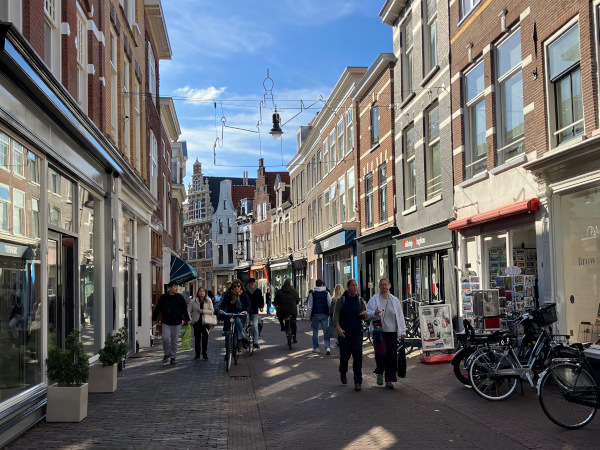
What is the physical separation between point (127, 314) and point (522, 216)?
950 cm

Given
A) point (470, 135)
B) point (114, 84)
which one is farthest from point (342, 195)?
point (114, 84)

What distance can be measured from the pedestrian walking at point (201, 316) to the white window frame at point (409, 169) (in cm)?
814

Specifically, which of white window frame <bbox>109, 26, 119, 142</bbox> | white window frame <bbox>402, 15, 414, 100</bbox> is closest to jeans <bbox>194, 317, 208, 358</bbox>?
white window frame <bbox>109, 26, 119, 142</bbox>

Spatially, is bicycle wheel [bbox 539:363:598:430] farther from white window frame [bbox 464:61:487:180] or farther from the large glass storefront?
white window frame [bbox 464:61:487:180]

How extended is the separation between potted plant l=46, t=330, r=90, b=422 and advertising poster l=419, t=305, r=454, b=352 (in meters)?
7.54

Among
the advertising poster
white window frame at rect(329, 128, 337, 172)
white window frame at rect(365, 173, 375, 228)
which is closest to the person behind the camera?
the advertising poster

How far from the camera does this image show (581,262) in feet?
37.3

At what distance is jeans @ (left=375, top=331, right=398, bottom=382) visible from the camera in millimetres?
10469

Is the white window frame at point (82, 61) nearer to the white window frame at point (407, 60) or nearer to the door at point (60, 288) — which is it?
the door at point (60, 288)

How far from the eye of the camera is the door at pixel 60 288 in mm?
9516

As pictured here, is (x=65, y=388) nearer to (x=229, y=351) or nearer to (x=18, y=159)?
(x=18, y=159)

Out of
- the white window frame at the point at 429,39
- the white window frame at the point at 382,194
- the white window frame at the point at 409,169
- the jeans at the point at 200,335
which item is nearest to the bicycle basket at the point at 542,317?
the jeans at the point at 200,335

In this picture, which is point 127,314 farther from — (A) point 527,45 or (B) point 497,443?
(B) point 497,443

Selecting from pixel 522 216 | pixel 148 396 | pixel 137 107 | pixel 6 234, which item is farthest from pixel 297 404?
pixel 137 107
